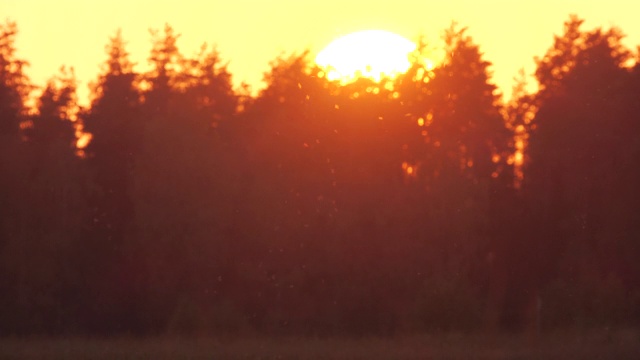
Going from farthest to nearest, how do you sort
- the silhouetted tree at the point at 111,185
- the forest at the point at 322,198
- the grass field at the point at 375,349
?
1. the silhouetted tree at the point at 111,185
2. the forest at the point at 322,198
3. the grass field at the point at 375,349

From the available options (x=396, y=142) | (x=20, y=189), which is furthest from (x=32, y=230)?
(x=396, y=142)

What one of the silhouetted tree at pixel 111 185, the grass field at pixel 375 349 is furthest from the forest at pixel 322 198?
the grass field at pixel 375 349

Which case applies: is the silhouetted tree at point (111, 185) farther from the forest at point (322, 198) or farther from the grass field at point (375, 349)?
the grass field at point (375, 349)

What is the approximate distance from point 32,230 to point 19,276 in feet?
6.01

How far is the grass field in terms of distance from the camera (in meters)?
25.3

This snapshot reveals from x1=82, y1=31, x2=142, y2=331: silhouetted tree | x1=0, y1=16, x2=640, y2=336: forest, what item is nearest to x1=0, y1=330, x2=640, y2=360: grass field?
x1=0, y1=16, x2=640, y2=336: forest

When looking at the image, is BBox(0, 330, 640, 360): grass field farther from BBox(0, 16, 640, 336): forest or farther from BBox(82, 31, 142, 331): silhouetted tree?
BBox(82, 31, 142, 331): silhouetted tree

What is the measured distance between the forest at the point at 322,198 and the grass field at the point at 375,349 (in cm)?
924

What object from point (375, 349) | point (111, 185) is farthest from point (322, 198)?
point (375, 349)

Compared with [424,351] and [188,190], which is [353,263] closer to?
[188,190]

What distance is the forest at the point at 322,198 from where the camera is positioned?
45.2 meters

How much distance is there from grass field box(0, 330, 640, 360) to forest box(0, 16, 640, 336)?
9238mm

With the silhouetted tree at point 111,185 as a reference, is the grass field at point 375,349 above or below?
below

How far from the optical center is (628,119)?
53.2m
